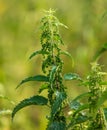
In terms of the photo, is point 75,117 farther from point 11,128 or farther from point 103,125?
point 11,128

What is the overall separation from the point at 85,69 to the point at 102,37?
0.57 metres

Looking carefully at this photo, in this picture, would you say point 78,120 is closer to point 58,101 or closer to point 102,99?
point 58,101

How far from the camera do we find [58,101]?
6.22ft

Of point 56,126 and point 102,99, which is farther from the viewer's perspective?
point 56,126

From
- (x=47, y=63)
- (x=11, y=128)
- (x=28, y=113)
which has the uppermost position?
(x=28, y=113)

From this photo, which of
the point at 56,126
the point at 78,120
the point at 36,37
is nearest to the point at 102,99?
the point at 78,120

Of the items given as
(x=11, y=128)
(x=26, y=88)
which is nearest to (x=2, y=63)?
(x=26, y=88)

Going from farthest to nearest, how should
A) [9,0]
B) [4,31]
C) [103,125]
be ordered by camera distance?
[9,0], [4,31], [103,125]

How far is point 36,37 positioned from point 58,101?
180 inches

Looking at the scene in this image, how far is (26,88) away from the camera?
562 centimetres

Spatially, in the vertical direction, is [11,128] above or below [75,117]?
above

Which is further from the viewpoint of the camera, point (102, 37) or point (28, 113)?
point (102, 37)

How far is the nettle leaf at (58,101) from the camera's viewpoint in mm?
1858

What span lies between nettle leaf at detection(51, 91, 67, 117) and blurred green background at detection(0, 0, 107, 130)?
3.29m
